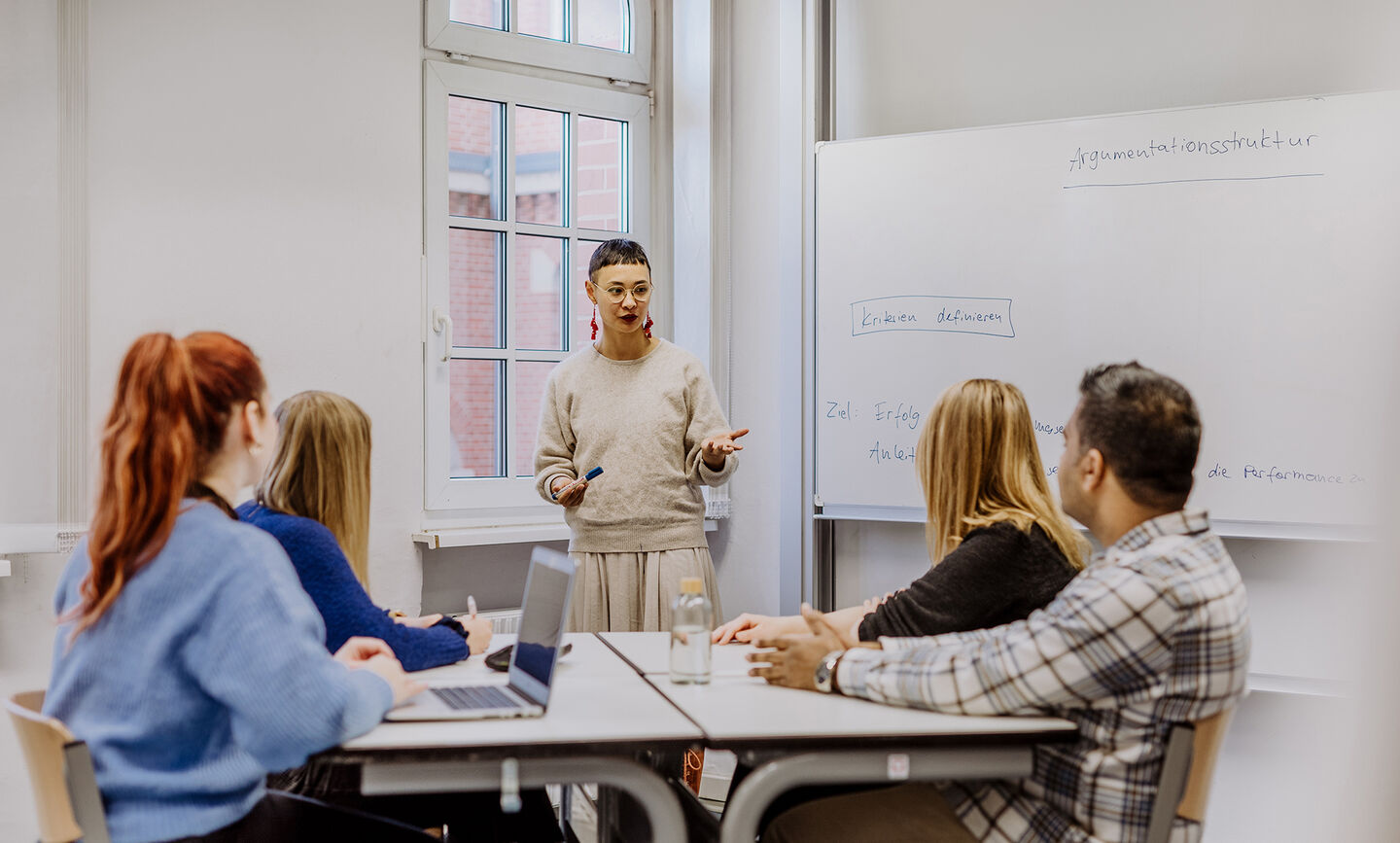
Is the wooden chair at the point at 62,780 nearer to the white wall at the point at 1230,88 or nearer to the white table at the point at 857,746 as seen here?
the white table at the point at 857,746

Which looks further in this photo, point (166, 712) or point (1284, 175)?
point (1284, 175)

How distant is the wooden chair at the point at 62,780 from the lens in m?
Result: 1.28

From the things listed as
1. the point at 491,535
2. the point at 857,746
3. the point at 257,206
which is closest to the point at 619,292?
the point at 491,535

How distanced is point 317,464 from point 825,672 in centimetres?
91

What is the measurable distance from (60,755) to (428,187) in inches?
93.5

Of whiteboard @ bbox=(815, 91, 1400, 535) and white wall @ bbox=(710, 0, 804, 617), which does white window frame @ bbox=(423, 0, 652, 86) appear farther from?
whiteboard @ bbox=(815, 91, 1400, 535)

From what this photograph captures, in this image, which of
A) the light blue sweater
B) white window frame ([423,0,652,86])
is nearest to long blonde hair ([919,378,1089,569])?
the light blue sweater

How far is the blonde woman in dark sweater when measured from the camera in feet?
5.79

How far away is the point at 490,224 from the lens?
3527mm

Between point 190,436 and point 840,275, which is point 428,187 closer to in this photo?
point 840,275

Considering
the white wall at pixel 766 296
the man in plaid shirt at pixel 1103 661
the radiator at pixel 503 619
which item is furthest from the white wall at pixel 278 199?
the man in plaid shirt at pixel 1103 661

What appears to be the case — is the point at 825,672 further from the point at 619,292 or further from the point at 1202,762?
the point at 619,292

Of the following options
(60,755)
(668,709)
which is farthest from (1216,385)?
(60,755)

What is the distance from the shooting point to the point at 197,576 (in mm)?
1318
